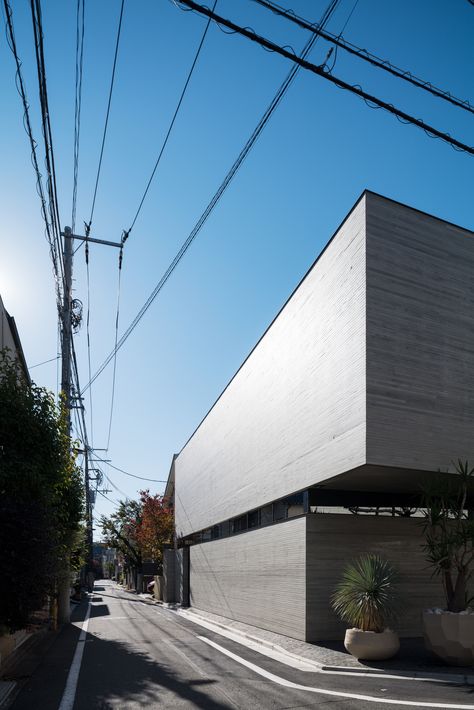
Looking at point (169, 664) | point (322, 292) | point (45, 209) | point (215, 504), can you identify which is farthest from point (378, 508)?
point (215, 504)

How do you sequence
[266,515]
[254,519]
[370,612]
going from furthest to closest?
[254,519]
[266,515]
[370,612]

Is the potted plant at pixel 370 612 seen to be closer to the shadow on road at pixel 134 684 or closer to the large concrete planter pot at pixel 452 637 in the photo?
the large concrete planter pot at pixel 452 637

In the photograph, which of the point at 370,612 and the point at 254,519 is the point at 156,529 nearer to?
the point at 254,519

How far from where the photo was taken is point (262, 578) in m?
19.7

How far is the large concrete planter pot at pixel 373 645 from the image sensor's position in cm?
1223

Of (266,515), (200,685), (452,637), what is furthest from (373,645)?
(266,515)

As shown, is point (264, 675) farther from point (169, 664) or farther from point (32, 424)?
point (32, 424)

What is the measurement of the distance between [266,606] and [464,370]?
9.52m

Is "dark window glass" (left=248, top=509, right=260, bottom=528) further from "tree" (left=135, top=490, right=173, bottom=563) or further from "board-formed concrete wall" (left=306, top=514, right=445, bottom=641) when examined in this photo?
"tree" (left=135, top=490, right=173, bottom=563)

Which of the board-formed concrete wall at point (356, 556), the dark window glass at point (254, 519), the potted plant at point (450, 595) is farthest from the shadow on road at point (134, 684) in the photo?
the dark window glass at point (254, 519)

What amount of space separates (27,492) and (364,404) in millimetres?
7023

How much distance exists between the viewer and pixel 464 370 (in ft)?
48.8

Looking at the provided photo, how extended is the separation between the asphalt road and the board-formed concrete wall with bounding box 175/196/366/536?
14.5 feet

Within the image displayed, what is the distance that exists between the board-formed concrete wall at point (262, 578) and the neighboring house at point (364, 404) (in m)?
0.09
